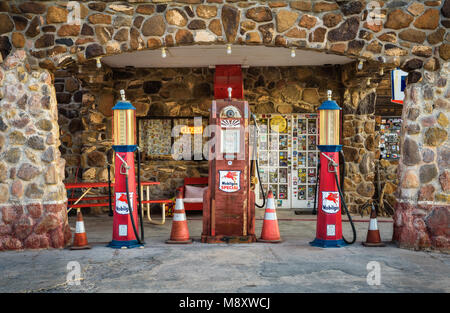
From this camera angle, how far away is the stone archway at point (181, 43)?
646 cm

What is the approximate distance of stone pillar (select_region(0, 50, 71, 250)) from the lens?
6.45 m

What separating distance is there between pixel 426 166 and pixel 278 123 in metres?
4.56

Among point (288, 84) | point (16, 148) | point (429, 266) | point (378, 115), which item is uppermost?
point (288, 84)

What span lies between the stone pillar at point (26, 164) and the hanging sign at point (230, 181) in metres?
2.33

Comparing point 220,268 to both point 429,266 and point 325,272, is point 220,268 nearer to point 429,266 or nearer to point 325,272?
point 325,272

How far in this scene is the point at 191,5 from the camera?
6.59 meters

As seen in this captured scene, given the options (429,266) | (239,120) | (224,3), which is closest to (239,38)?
(224,3)

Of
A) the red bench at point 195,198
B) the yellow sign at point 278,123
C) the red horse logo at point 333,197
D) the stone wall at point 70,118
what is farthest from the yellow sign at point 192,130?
the red horse logo at point 333,197

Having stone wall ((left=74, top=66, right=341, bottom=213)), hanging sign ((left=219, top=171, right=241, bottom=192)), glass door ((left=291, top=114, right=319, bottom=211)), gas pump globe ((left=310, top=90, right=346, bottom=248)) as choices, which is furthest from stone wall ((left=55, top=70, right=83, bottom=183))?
gas pump globe ((left=310, top=90, right=346, bottom=248))

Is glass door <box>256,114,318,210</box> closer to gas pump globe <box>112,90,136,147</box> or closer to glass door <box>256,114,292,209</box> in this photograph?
glass door <box>256,114,292,209</box>

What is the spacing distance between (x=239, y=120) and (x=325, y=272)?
2550 mm

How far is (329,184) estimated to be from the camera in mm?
6625
